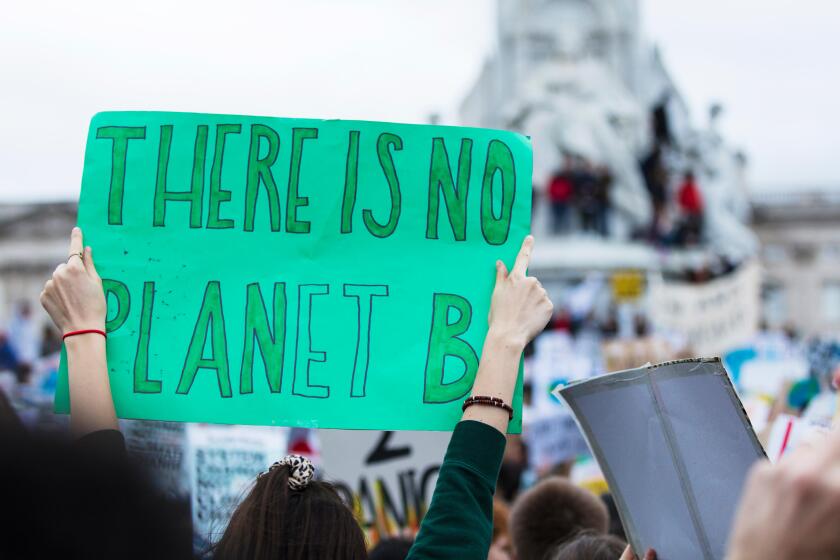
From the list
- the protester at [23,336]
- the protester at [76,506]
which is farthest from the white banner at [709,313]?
the protester at [76,506]

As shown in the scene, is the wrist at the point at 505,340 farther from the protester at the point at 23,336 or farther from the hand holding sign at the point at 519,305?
the protester at the point at 23,336

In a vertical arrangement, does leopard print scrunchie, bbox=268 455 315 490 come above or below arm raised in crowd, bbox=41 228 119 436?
below

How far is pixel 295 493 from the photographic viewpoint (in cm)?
173

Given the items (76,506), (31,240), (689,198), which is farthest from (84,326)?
(31,240)

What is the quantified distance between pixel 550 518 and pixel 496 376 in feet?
4.58

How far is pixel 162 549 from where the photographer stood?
47.6 inches

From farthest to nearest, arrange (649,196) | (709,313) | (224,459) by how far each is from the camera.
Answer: (649,196)
(709,313)
(224,459)

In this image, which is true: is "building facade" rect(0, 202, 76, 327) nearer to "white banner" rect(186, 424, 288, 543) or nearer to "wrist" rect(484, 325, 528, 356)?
"white banner" rect(186, 424, 288, 543)

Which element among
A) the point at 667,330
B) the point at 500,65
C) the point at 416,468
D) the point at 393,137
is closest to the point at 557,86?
the point at 500,65

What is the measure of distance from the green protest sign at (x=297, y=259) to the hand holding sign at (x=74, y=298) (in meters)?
0.08

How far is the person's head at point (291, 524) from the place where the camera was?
5.51 feet

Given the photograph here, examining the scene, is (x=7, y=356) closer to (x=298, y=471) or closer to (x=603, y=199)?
(x=298, y=471)

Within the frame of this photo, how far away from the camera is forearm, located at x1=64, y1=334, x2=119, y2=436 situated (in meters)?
1.93

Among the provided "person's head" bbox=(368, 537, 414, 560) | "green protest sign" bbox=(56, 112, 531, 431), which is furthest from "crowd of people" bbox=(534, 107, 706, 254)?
"green protest sign" bbox=(56, 112, 531, 431)
